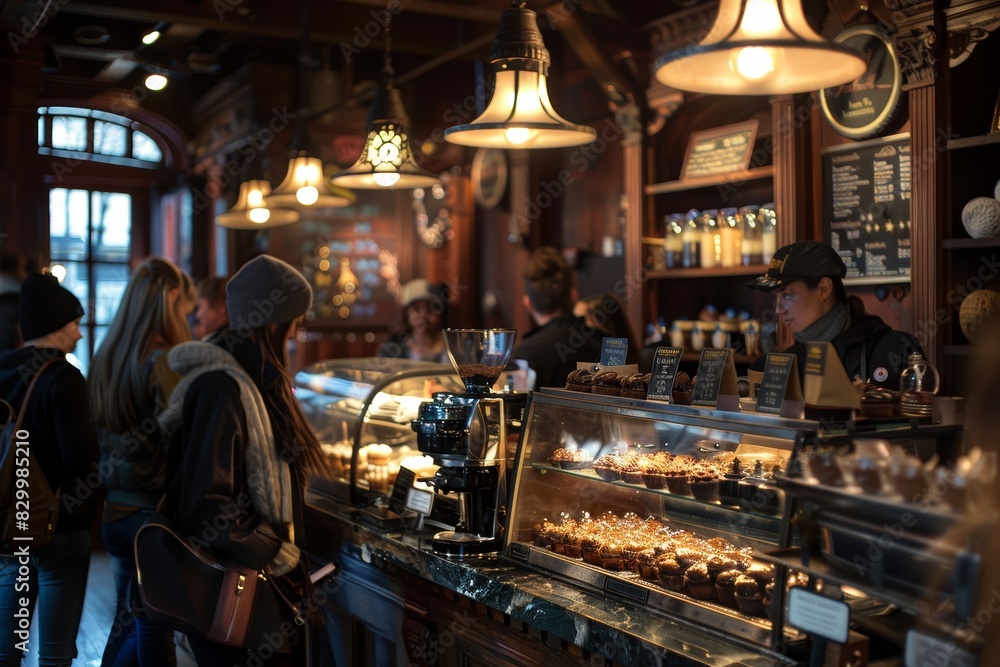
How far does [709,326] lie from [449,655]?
2.95 metres

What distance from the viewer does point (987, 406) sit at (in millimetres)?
1818

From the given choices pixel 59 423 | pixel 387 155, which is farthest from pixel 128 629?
pixel 387 155

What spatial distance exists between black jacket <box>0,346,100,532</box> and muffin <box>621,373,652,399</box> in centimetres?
202

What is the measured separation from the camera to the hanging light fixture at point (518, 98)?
281 centimetres

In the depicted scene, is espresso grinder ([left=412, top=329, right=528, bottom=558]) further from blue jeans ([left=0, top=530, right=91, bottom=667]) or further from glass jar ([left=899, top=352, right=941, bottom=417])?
blue jeans ([left=0, top=530, right=91, bottom=667])

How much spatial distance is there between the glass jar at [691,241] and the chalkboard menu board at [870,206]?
2.72 ft

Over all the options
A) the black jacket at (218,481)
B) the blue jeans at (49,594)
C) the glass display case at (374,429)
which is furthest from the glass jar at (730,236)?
the blue jeans at (49,594)

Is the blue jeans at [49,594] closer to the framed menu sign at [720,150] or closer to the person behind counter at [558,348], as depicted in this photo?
the person behind counter at [558,348]

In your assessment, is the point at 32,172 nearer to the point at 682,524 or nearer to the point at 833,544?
the point at 682,524

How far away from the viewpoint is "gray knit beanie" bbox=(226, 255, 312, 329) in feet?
10.4

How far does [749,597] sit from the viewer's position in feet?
7.23

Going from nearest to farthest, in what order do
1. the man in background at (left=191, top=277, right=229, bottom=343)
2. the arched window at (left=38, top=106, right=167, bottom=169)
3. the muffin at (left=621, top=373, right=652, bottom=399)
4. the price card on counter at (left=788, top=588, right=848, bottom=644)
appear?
the price card on counter at (left=788, top=588, right=848, bottom=644)
the muffin at (left=621, top=373, right=652, bottom=399)
the man in background at (left=191, top=277, right=229, bottom=343)
the arched window at (left=38, top=106, right=167, bottom=169)

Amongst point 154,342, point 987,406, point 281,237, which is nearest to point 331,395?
point 154,342

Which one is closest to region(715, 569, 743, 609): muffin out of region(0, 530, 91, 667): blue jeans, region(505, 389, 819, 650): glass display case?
region(505, 389, 819, 650): glass display case
